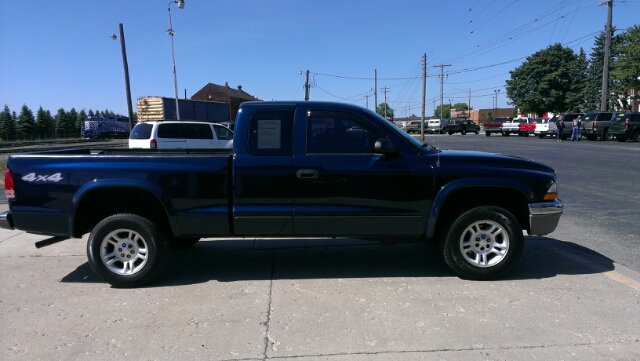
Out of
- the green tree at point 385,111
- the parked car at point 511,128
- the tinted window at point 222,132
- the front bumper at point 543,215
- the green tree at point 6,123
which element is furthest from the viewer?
the green tree at point 385,111

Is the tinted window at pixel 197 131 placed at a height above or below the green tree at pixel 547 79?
below

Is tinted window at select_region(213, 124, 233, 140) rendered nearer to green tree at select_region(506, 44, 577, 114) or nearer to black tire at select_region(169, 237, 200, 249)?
black tire at select_region(169, 237, 200, 249)

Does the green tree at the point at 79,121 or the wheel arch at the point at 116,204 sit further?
the green tree at the point at 79,121

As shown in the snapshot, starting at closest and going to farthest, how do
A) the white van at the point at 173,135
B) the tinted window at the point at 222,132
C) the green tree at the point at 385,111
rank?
the white van at the point at 173,135, the tinted window at the point at 222,132, the green tree at the point at 385,111

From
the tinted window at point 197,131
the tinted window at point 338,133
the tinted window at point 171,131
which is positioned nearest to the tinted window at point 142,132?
the tinted window at point 171,131

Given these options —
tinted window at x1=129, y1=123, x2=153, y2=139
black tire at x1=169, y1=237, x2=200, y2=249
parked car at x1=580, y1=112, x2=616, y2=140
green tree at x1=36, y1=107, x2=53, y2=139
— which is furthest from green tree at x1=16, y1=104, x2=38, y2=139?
black tire at x1=169, y1=237, x2=200, y2=249

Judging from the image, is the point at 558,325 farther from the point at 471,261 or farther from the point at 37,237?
the point at 37,237

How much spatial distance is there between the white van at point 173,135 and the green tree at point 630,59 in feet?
145

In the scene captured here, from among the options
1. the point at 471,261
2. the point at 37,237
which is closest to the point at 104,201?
the point at 37,237

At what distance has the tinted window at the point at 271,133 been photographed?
4.49 m

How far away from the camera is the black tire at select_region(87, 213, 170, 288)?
4.50 meters

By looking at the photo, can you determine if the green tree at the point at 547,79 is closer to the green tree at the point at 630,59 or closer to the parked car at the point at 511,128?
the green tree at the point at 630,59

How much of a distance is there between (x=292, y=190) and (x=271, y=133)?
24.5 inches

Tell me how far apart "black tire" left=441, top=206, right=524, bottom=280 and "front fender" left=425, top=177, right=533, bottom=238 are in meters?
0.24
